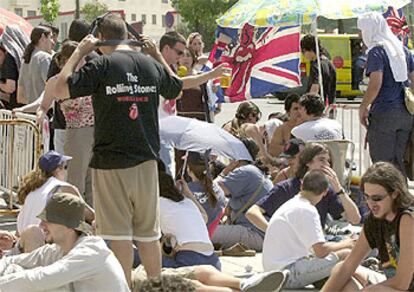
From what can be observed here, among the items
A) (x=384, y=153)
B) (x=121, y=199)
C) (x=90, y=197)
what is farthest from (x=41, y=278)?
(x=384, y=153)

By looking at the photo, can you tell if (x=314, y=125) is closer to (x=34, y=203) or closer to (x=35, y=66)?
(x=35, y=66)

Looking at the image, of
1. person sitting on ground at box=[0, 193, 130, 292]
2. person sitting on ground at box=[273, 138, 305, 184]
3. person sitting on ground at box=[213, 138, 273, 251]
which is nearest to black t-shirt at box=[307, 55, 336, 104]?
person sitting on ground at box=[273, 138, 305, 184]

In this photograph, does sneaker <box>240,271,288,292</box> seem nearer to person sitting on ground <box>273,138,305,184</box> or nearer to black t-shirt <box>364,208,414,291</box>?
black t-shirt <box>364,208,414,291</box>

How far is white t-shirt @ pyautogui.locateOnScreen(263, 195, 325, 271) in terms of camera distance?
796 centimetres

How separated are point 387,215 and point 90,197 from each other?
12.1 feet

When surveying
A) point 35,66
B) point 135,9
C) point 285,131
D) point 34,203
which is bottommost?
point 135,9

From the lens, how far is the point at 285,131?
39.2ft

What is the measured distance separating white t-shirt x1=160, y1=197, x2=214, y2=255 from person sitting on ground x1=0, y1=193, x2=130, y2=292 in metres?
1.74

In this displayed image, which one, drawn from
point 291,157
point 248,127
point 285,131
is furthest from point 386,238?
point 248,127

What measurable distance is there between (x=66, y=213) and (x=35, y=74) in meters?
5.67

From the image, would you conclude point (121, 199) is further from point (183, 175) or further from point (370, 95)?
point (370, 95)

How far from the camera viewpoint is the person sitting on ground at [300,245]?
797cm

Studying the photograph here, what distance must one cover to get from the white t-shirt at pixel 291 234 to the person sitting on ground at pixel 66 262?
6.17ft

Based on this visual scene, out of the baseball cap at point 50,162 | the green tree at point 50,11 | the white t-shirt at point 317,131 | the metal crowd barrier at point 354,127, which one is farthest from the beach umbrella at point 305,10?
the green tree at point 50,11
